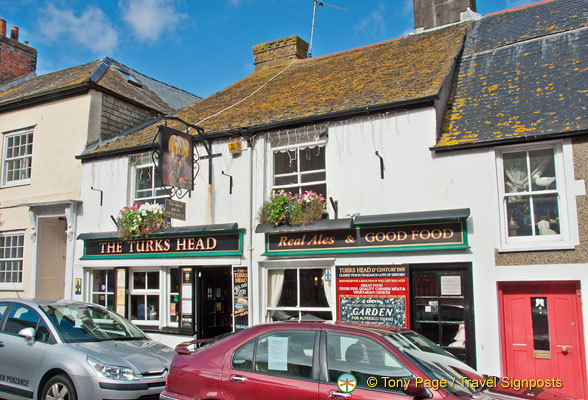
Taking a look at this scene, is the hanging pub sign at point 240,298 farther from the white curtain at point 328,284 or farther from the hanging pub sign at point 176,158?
the hanging pub sign at point 176,158

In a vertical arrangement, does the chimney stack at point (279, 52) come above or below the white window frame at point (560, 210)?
above

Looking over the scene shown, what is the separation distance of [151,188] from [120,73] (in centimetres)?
554

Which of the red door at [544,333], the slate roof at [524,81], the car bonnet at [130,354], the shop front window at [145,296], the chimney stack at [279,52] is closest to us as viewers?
the car bonnet at [130,354]

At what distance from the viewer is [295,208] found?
10312 millimetres

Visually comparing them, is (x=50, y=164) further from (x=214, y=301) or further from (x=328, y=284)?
(x=328, y=284)

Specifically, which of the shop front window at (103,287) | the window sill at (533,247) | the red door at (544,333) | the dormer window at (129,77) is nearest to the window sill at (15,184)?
the shop front window at (103,287)

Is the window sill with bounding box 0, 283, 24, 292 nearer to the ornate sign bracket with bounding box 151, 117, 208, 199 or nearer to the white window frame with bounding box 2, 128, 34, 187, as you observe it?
the white window frame with bounding box 2, 128, 34, 187

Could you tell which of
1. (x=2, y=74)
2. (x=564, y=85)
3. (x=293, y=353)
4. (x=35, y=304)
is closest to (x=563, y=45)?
(x=564, y=85)

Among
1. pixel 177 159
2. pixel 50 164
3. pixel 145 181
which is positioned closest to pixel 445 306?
pixel 177 159

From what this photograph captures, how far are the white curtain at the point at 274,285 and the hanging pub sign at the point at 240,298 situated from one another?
0.48 meters

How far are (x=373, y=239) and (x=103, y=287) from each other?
745 centimetres

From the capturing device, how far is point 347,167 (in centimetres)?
1030

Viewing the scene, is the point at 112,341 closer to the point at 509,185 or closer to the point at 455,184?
the point at 455,184

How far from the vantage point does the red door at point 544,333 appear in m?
8.07
